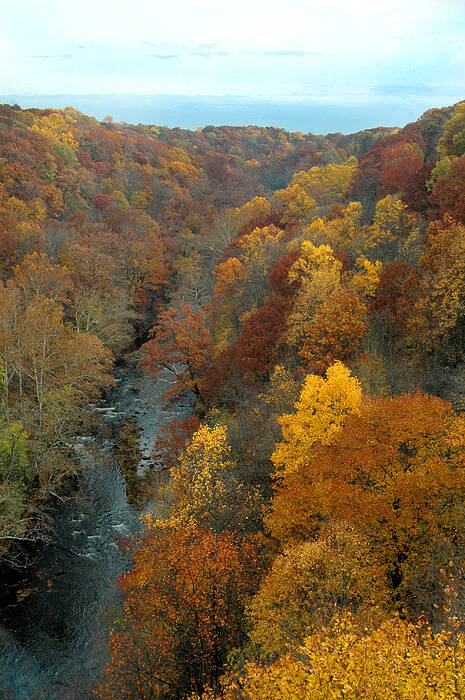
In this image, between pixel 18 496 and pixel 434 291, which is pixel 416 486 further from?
pixel 18 496

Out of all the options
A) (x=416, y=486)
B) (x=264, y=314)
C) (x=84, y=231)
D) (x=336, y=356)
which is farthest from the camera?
(x=84, y=231)

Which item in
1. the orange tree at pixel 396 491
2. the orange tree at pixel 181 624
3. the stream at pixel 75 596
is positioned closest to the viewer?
the orange tree at pixel 181 624

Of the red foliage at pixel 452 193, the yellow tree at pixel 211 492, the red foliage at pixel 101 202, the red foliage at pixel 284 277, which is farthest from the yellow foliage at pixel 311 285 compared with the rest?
the red foliage at pixel 101 202

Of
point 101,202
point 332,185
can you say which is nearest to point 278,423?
point 332,185

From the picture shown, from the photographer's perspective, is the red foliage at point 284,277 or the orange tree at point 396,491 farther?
the red foliage at point 284,277

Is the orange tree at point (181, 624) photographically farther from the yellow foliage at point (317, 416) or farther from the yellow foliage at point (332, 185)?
the yellow foliage at point (332, 185)

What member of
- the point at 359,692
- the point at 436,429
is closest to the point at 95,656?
the point at 359,692
